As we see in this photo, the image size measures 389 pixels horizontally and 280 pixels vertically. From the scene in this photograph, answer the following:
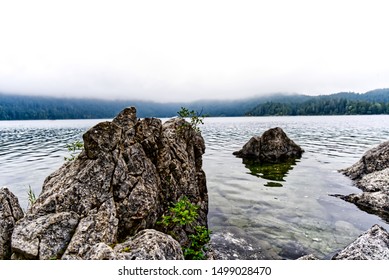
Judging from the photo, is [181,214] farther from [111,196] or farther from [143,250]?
[143,250]

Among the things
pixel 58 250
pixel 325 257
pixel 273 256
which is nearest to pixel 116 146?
pixel 58 250

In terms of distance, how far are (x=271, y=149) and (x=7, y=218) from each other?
3543 centimetres

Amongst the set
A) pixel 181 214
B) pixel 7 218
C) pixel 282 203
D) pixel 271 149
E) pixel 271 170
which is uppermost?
pixel 7 218

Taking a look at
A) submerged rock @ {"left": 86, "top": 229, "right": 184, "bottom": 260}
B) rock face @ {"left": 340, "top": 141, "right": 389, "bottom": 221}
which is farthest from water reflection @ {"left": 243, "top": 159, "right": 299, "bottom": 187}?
submerged rock @ {"left": 86, "top": 229, "right": 184, "bottom": 260}

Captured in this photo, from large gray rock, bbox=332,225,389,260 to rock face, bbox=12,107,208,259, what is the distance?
7317mm

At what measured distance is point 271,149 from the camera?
3919 cm

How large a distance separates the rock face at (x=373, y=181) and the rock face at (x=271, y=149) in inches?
422

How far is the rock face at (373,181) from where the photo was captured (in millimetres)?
18183

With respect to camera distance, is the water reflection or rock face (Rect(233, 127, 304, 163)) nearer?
the water reflection

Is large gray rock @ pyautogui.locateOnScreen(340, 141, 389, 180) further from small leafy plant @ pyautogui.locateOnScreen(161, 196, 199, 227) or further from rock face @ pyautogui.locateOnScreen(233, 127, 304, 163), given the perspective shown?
small leafy plant @ pyautogui.locateOnScreen(161, 196, 199, 227)

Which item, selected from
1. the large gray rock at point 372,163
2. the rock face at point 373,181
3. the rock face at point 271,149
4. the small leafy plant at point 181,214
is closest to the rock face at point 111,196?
the small leafy plant at point 181,214

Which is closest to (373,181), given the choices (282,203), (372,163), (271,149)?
(372,163)

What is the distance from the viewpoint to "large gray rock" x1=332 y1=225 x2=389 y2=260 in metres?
9.96

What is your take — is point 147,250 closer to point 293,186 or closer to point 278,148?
point 293,186
